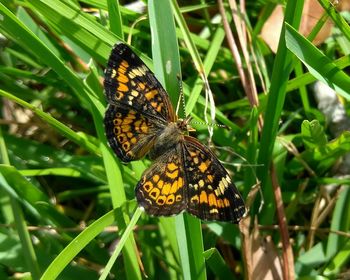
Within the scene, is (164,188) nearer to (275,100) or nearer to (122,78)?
(122,78)

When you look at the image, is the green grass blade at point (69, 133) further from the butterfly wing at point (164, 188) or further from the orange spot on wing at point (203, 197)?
the orange spot on wing at point (203, 197)

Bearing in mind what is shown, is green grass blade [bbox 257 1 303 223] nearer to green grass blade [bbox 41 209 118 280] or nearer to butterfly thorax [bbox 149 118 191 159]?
butterfly thorax [bbox 149 118 191 159]

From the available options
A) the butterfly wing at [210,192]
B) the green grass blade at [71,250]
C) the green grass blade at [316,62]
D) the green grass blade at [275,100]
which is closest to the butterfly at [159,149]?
the butterfly wing at [210,192]

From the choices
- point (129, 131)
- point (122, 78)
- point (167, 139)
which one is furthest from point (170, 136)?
point (122, 78)

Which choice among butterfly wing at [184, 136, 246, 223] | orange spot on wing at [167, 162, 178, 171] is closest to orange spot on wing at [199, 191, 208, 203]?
butterfly wing at [184, 136, 246, 223]

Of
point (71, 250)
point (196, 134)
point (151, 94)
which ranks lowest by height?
point (71, 250)

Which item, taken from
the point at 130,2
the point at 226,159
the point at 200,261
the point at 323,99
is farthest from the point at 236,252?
the point at 130,2
